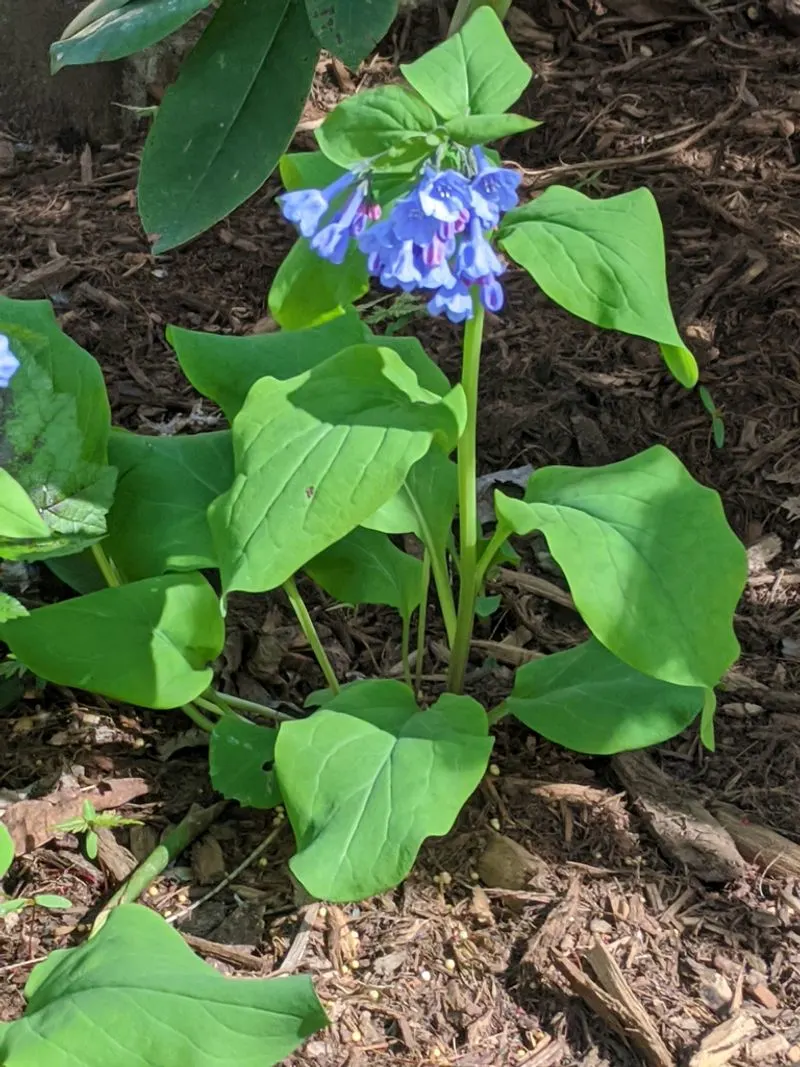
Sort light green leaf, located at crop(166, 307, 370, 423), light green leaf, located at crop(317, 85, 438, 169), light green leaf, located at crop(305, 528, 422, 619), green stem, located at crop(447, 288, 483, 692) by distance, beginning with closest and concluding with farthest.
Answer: light green leaf, located at crop(317, 85, 438, 169)
green stem, located at crop(447, 288, 483, 692)
light green leaf, located at crop(166, 307, 370, 423)
light green leaf, located at crop(305, 528, 422, 619)

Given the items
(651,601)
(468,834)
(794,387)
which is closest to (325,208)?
(651,601)

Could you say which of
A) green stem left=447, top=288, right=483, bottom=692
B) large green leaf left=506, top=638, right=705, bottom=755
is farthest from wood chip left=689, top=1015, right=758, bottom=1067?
green stem left=447, top=288, right=483, bottom=692

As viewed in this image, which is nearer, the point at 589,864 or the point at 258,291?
the point at 589,864

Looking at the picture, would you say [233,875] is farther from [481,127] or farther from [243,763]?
[481,127]

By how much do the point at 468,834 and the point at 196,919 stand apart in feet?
1.57

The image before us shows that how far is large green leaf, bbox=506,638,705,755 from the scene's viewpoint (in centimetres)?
176

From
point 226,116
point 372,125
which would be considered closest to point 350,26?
point 226,116

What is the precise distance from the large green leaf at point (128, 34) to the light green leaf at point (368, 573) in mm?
1152

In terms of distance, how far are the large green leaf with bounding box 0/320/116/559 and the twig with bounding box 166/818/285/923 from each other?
0.61m

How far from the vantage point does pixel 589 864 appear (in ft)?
5.92

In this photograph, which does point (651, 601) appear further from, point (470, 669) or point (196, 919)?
point (196, 919)

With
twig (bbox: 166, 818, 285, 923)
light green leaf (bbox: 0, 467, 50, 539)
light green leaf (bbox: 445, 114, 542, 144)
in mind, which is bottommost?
twig (bbox: 166, 818, 285, 923)

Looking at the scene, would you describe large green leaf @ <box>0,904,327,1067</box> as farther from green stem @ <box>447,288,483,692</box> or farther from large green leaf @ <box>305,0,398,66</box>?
large green leaf @ <box>305,0,398,66</box>

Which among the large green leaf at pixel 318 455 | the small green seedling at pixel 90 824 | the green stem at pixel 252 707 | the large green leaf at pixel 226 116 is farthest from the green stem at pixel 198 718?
the large green leaf at pixel 226 116
